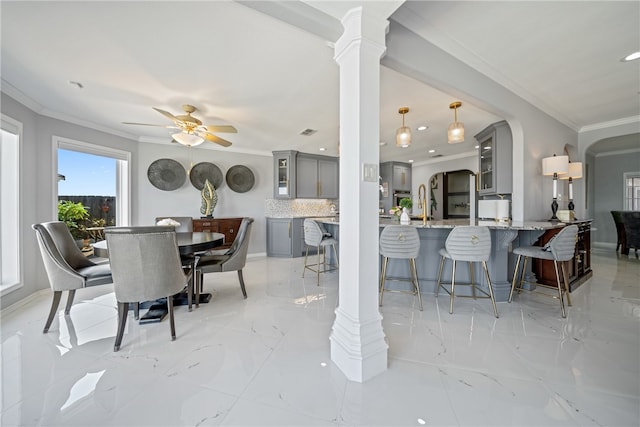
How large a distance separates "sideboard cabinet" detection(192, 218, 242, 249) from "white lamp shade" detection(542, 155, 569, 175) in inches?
199

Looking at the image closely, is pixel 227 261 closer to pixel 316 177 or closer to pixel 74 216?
pixel 74 216

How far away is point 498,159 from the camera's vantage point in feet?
12.7

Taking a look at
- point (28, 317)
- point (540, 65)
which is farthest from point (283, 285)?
point (540, 65)

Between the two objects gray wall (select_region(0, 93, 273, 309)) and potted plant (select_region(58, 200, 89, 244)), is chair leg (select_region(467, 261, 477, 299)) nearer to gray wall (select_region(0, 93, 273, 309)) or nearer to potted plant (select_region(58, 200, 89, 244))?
gray wall (select_region(0, 93, 273, 309))

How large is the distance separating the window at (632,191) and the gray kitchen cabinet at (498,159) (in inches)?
197

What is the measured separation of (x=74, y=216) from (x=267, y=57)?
3703 mm

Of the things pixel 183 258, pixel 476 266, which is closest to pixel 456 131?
pixel 476 266

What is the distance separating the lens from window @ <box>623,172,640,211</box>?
6.07 metres

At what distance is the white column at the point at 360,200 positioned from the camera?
1.56 meters

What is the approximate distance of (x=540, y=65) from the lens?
2.50 meters

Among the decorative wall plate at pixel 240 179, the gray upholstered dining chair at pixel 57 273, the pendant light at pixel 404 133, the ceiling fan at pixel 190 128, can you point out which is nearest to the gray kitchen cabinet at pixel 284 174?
the decorative wall plate at pixel 240 179

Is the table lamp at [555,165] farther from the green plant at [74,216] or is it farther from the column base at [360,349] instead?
the green plant at [74,216]

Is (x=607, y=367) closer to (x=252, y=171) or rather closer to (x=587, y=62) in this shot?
(x=587, y=62)

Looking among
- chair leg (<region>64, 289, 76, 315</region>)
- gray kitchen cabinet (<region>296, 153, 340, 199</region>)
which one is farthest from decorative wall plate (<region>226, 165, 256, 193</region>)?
chair leg (<region>64, 289, 76, 315</region>)
